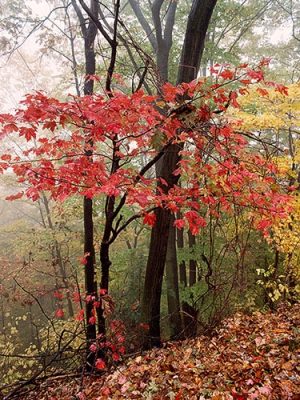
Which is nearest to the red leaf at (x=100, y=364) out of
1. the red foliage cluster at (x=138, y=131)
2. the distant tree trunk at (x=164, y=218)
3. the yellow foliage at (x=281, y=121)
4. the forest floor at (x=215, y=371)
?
the forest floor at (x=215, y=371)

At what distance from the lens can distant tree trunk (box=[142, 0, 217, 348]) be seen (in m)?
4.71

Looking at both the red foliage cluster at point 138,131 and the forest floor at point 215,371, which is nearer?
the red foliage cluster at point 138,131

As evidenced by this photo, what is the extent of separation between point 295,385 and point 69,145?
12.3ft

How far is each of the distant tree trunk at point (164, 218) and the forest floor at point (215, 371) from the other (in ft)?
2.17

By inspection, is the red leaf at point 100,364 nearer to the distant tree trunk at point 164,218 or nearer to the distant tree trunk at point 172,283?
the distant tree trunk at point 164,218

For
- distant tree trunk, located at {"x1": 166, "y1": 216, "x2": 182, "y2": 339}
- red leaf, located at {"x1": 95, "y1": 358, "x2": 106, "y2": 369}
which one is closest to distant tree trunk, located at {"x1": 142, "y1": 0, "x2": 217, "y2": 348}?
red leaf, located at {"x1": 95, "y1": 358, "x2": 106, "y2": 369}

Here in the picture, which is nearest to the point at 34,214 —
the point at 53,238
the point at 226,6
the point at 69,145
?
the point at 53,238

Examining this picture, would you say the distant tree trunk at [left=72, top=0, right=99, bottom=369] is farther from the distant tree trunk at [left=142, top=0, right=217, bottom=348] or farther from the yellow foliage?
the yellow foliage

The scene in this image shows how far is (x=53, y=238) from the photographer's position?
13.2m

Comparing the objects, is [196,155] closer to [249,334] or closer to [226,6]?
[249,334]

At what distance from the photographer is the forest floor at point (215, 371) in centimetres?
330

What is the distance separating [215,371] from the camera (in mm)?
3758

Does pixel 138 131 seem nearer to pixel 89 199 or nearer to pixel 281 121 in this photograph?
pixel 89 199

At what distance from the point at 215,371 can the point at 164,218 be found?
2549 millimetres
